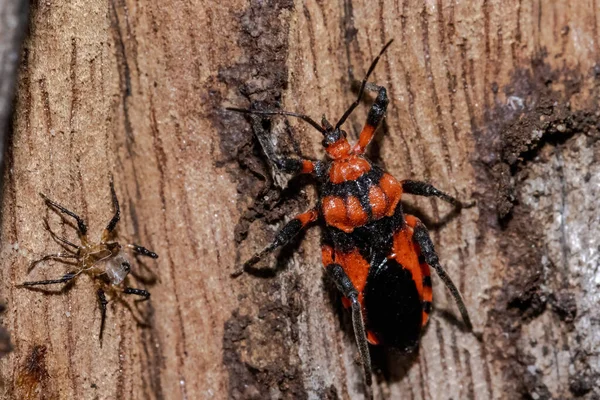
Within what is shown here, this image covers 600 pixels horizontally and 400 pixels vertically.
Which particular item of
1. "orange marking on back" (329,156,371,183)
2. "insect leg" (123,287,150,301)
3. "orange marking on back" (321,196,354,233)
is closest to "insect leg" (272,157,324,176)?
"orange marking on back" (329,156,371,183)

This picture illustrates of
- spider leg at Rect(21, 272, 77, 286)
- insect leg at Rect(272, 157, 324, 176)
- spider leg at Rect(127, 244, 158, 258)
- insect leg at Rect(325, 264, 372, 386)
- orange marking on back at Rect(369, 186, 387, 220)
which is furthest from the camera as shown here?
spider leg at Rect(127, 244, 158, 258)

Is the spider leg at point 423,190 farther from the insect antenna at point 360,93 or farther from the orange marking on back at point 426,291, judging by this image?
the insect antenna at point 360,93

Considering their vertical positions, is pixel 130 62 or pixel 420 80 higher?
pixel 130 62

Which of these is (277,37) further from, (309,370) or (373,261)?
(309,370)

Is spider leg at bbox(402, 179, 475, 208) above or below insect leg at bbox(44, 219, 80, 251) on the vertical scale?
above

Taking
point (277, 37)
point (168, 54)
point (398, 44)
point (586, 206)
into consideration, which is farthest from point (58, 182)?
point (586, 206)

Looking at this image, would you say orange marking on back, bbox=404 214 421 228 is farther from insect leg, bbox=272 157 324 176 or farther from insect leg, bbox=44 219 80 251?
insect leg, bbox=44 219 80 251

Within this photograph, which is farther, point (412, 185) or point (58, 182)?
point (412, 185)

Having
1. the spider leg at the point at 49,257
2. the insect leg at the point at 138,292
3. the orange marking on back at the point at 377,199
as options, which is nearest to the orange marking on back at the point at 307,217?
the orange marking on back at the point at 377,199
